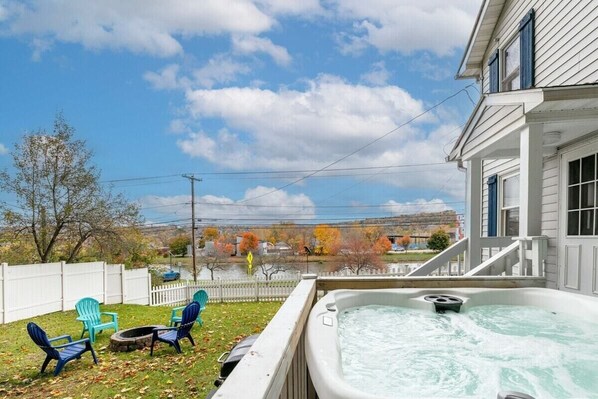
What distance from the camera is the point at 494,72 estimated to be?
6668 mm

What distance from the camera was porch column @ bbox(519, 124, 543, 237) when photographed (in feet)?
10.7

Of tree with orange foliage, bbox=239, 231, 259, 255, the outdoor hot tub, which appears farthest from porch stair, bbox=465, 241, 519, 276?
tree with orange foliage, bbox=239, 231, 259, 255

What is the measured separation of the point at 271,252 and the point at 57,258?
9.07m

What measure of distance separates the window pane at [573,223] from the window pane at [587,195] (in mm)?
157

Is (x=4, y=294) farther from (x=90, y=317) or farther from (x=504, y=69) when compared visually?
(x=504, y=69)

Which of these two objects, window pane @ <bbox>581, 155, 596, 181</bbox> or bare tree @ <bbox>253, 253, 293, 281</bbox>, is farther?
bare tree @ <bbox>253, 253, 293, 281</bbox>

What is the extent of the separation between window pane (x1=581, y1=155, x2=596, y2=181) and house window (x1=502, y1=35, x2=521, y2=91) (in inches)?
93.8

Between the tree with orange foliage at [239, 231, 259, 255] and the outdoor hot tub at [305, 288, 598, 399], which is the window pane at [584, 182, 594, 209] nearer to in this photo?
the outdoor hot tub at [305, 288, 598, 399]

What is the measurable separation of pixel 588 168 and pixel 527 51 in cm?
241

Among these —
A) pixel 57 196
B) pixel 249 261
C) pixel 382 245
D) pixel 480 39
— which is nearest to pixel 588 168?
pixel 480 39

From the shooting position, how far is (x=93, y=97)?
78.8 feet

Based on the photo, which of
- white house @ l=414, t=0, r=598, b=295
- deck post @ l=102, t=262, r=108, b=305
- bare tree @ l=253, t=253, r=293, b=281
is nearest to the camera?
white house @ l=414, t=0, r=598, b=295

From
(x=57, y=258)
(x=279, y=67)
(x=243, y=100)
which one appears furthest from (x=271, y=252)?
(x=279, y=67)

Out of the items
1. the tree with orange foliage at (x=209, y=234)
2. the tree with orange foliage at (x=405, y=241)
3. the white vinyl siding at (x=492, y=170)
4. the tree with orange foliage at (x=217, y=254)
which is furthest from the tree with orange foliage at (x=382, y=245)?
the white vinyl siding at (x=492, y=170)
